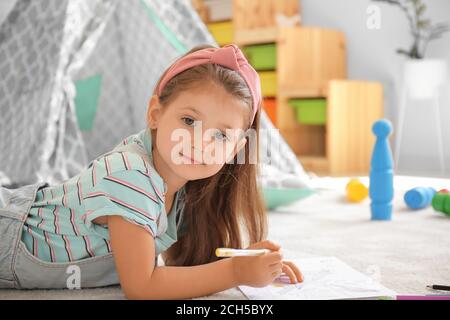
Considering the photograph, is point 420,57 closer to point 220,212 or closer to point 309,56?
point 309,56

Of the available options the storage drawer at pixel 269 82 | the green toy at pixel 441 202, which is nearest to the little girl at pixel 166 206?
the green toy at pixel 441 202

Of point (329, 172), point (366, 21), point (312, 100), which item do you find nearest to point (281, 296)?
point (329, 172)

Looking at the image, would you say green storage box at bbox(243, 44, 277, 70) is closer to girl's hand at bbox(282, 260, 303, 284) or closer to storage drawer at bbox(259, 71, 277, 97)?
storage drawer at bbox(259, 71, 277, 97)

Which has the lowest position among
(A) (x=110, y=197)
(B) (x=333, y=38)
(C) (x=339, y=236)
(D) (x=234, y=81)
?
(C) (x=339, y=236)

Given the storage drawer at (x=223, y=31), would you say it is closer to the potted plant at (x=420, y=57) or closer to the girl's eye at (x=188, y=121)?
the potted plant at (x=420, y=57)

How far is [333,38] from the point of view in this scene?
327 cm

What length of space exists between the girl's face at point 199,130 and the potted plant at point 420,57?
81.8 inches

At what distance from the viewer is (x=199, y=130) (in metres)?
0.78

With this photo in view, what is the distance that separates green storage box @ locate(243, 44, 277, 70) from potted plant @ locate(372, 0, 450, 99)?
2.13 ft

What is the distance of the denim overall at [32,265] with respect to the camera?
0.86 meters

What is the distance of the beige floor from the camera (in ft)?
2.99

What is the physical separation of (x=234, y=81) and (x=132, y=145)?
174mm
